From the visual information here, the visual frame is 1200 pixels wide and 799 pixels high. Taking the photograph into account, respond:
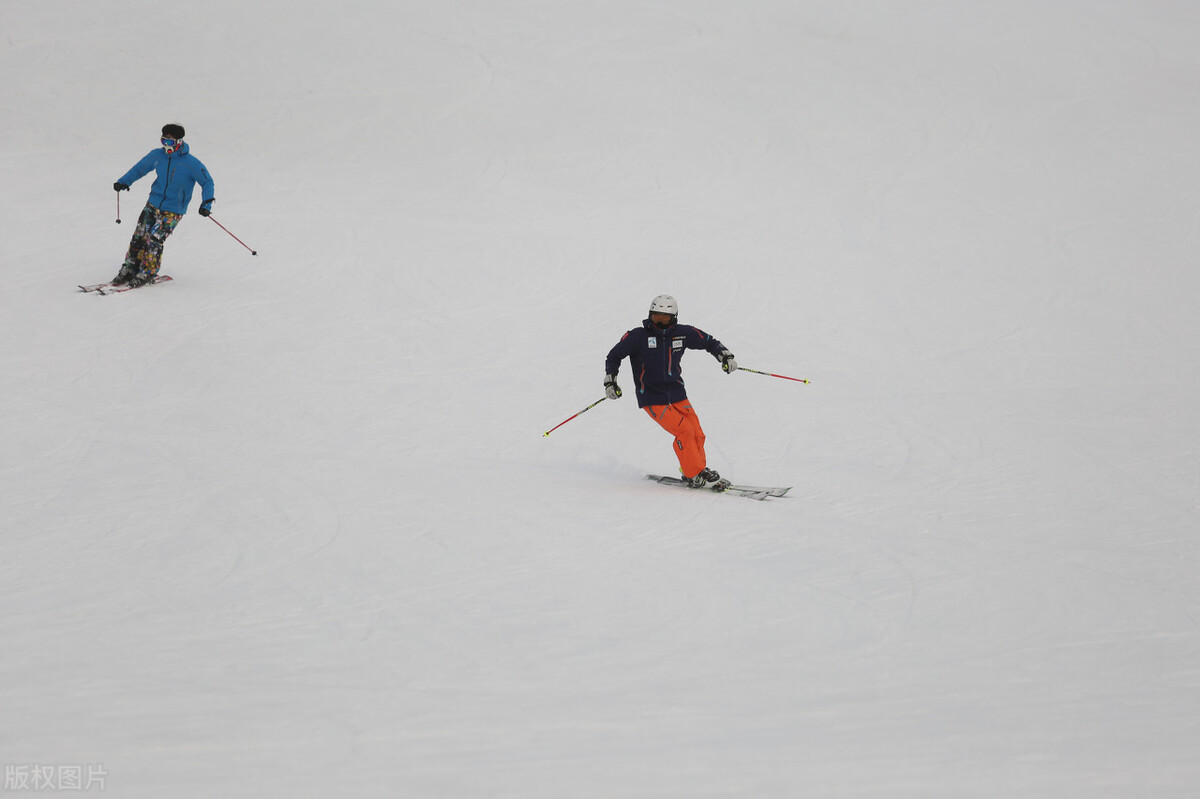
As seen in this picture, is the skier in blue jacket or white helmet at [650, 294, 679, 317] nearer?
white helmet at [650, 294, 679, 317]

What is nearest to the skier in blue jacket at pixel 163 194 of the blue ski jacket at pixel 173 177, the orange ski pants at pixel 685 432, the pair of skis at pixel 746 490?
the blue ski jacket at pixel 173 177

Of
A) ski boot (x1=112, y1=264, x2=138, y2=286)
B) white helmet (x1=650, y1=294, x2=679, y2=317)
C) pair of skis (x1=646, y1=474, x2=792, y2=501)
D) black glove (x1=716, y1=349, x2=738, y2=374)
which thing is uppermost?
white helmet (x1=650, y1=294, x2=679, y2=317)

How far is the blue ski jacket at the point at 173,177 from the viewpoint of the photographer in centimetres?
1002

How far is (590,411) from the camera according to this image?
865 centimetres

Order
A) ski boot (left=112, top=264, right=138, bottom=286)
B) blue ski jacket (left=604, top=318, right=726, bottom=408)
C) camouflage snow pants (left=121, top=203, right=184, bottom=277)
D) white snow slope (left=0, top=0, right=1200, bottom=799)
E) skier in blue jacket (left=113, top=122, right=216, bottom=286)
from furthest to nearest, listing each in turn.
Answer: ski boot (left=112, top=264, right=138, bottom=286) < camouflage snow pants (left=121, top=203, right=184, bottom=277) < skier in blue jacket (left=113, top=122, right=216, bottom=286) < blue ski jacket (left=604, top=318, right=726, bottom=408) < white snow slope (left=0, top=0, right=1200, bottom=799)

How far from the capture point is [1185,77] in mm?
17781

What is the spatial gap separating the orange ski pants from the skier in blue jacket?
514 cm

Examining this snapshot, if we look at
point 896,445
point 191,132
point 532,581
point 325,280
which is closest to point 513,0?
point 191,132

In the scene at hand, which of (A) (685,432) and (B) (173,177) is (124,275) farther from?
(A) (685,432)

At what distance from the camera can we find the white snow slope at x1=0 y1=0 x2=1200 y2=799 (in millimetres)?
4109

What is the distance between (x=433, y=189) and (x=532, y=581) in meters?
9.35

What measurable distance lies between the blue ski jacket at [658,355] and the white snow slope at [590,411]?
2.21 ft

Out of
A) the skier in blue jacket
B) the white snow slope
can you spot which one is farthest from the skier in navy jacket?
the skier in blue jacket

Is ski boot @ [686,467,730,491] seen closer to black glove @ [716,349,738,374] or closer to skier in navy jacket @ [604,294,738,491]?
skier in navy jacket @ [604,294,738,491]
